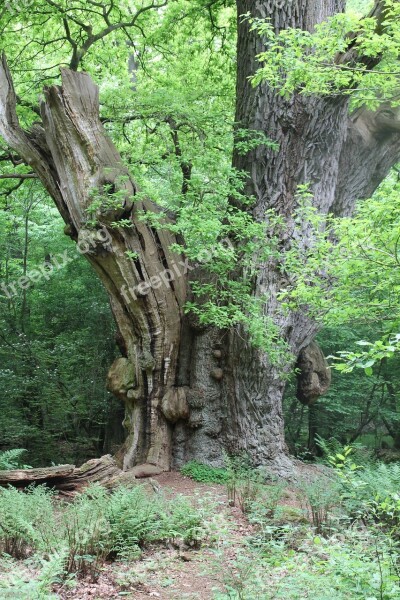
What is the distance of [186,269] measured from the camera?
29.7 feet

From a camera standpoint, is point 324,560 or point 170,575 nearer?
point 324,560

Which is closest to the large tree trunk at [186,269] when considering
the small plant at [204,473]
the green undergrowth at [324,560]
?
the small plant at [204,473]

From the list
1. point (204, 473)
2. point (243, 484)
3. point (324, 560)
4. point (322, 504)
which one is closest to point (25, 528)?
point (324, 560)

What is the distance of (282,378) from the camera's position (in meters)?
8.52

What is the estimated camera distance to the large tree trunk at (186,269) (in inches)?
325

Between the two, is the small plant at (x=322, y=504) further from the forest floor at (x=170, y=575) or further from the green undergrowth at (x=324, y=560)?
the forest floor at (x=170, y=575)

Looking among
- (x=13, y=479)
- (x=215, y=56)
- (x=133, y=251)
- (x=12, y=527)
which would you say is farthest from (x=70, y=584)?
(x=215, y=56)

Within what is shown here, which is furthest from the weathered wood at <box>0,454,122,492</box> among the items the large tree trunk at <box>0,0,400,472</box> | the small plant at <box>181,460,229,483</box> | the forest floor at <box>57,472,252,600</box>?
the forest floor at <box>57,472,252,600</box>

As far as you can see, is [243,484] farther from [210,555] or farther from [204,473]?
[210,555]

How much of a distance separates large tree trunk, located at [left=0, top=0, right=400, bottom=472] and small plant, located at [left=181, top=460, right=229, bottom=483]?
204 mm

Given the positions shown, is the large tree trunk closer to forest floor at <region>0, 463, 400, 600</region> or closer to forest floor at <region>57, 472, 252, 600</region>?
forest floor at <region>0, 463, 400, 600</region>

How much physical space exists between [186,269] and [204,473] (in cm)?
299

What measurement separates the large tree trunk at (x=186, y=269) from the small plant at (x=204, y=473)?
0.67 feet

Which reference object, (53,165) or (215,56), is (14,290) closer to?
(53,165)
